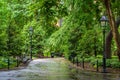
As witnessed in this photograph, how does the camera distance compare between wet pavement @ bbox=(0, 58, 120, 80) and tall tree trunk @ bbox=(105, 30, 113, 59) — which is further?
tall tree trunk @ bbox=(105, 30, 113, 59)

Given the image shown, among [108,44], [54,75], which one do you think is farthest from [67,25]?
[54,75]

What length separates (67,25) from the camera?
31594 mm

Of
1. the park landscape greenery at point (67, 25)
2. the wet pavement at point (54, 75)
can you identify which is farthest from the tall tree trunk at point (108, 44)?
the wet pavement at point (54, 75)

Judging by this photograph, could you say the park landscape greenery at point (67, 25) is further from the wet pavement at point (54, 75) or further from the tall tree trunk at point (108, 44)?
the wet pavement at point (54, 75)

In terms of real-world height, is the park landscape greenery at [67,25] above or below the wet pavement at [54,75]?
above

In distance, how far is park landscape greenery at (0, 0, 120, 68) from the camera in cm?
2480

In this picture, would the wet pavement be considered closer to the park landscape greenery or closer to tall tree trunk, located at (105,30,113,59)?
the park landscape greenery

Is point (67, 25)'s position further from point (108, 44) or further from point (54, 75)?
point (54, 75)

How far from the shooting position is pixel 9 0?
142 ft

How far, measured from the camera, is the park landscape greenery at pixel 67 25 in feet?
81.4

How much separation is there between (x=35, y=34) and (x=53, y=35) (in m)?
24.6

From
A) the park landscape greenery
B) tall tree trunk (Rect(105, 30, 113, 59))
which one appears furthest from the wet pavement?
tall tree trunk (Rect(105, 30, 113, 59))

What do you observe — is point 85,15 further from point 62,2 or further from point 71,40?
point 71,40

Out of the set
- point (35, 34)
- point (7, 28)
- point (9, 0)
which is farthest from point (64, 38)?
point (35, 34)
